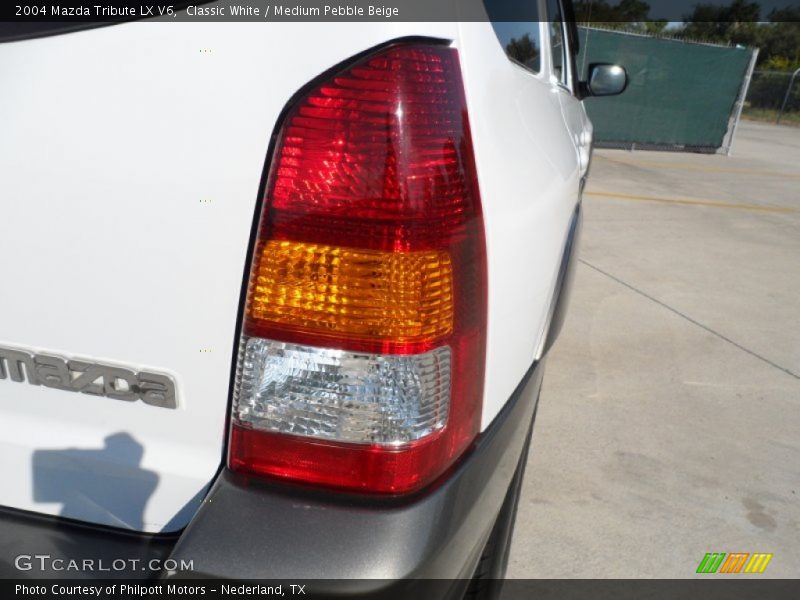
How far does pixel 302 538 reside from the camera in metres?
0.89

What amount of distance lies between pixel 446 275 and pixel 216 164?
1.12 ft

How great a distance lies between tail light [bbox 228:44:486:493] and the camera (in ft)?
2.76

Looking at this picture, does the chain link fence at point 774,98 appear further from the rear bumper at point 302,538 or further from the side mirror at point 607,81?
the rear bumper at point 302,538

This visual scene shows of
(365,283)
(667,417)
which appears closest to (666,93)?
(667,417)

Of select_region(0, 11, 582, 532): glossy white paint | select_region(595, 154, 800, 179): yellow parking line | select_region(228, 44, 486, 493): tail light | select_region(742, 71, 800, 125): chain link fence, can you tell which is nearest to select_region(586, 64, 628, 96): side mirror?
select_region(0, 11, 582, 532): glossy white paint

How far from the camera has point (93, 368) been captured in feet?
3.12

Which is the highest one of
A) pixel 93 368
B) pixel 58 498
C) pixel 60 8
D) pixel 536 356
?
pixel 60 8

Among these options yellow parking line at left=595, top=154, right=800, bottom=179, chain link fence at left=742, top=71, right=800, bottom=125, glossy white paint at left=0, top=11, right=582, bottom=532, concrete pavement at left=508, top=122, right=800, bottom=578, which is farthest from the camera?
chain link fence at left=742, top=71, right=800, bottom=125

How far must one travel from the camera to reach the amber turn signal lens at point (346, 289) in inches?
34.2

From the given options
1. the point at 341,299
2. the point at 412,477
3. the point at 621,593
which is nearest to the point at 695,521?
the point at 621,593

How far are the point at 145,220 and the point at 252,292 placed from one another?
17 cm

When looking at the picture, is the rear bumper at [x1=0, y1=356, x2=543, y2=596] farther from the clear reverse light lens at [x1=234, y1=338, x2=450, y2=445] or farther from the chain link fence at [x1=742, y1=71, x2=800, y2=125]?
the chain link fence at [x1=742, y1=71, x2=800, y2=125]

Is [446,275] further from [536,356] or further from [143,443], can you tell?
[536,356]

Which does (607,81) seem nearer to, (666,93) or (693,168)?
(693,168)
